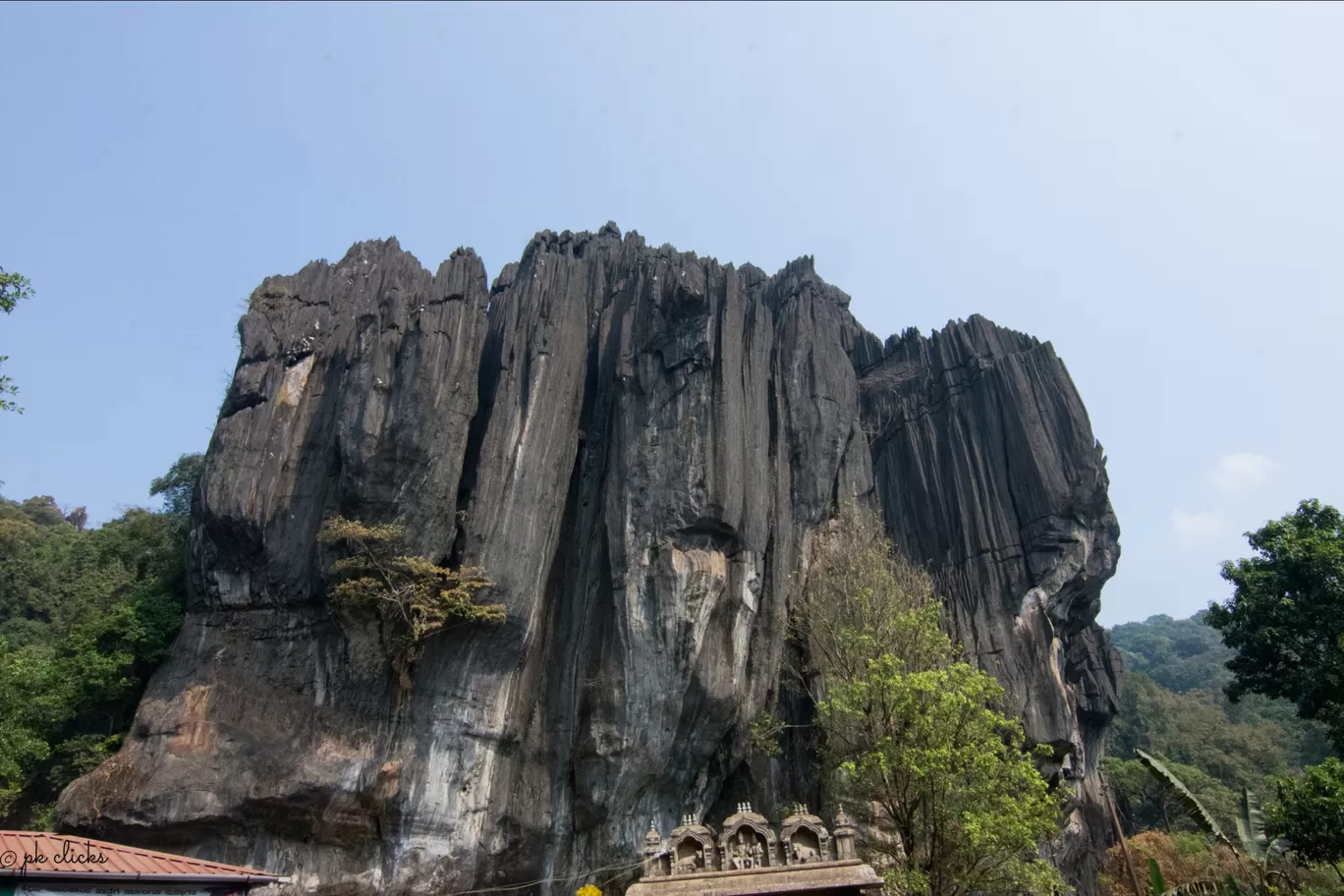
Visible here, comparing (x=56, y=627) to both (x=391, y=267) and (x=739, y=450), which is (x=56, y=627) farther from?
(x=739, y=450)

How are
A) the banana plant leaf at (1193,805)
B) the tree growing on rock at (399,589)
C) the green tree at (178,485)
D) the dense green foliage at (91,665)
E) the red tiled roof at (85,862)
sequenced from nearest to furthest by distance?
the red tiled roof at (85,862), the banana plant leaf at (1193,805), the tree growing on rock at (399,589), the dense green foliage at (91,665), the green tree at (178,485)

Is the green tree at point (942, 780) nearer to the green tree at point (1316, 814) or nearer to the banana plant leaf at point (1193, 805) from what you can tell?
the banana plant leaf at point (1193, 805)

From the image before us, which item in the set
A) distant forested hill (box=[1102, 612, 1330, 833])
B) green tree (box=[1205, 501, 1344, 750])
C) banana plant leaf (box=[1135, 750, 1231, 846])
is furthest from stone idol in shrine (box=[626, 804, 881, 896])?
distant forested hill (box=[1102, 612, 1330, 833])

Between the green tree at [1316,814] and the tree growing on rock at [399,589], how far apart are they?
15.9 metres

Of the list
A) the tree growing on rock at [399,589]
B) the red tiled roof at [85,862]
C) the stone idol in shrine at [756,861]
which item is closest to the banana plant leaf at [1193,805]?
the stone idol in shrine at [756,861]

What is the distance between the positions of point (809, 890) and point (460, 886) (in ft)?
26.2

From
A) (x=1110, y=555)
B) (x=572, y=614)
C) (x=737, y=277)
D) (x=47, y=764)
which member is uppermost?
(x=737, y=277)

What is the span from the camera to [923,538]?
89.1ft

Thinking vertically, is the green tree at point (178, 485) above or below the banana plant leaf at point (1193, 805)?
above

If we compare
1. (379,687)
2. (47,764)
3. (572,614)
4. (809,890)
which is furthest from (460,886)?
(47,764)

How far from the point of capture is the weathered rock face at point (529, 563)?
1856 centimetres

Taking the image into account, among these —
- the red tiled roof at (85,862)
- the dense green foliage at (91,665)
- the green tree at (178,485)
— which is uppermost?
the green tree at (178,485)

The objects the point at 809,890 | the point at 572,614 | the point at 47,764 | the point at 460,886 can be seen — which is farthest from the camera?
the point at 572,614

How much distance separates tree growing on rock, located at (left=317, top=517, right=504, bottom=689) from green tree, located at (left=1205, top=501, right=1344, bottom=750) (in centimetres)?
1794
